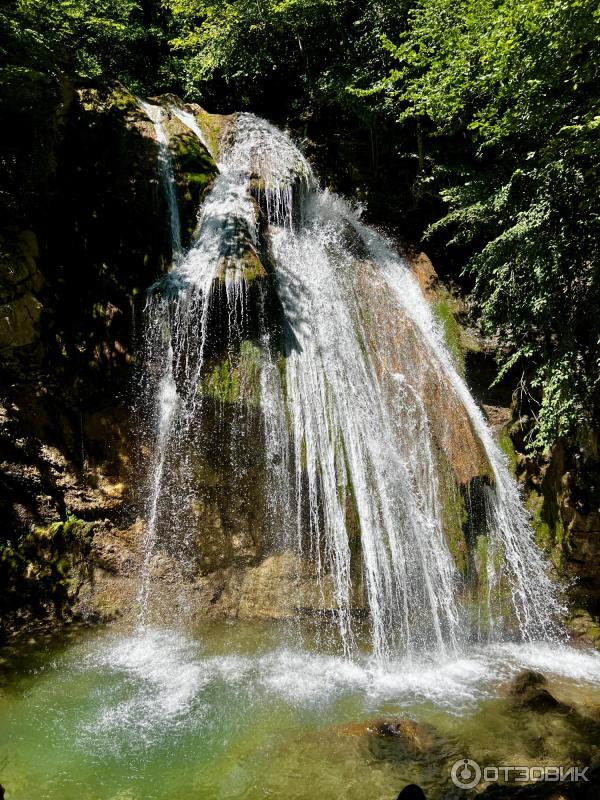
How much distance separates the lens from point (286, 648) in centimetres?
569

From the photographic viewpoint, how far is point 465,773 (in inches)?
151

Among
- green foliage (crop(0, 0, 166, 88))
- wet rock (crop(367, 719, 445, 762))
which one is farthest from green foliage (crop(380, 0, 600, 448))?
green foliage (crop(0, 0, 166, 88))

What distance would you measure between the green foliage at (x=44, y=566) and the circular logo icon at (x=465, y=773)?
4563 millimetres

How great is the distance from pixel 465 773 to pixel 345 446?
3.56 m

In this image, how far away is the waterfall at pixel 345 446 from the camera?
603 centimetres

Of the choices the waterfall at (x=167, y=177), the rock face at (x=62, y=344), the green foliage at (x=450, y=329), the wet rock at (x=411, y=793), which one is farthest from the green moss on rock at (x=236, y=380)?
the wet rock at (x=411, y=793)

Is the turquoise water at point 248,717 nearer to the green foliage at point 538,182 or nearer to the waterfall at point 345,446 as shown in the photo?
the waterfall at point 345,446

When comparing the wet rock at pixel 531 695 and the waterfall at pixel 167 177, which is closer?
the wet rock at pixel 531 695

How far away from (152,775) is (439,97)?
32.7 ft

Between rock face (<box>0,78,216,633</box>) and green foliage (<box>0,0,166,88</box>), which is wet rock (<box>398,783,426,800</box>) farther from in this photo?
green foliage (<box>0,0,166,88</box>)

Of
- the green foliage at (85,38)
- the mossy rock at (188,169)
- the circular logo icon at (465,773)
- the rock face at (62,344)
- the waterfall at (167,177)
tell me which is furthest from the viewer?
the mossy rock at (188,169)

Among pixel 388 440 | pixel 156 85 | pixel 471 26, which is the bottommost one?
pixel 388 440

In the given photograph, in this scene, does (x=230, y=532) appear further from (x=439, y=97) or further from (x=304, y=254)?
(x=439, y=97)

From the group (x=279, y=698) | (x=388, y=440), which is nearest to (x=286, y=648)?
(x=279, y=698)
